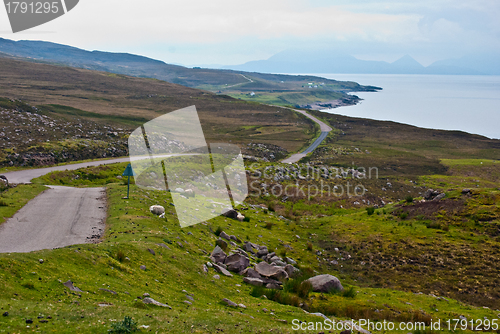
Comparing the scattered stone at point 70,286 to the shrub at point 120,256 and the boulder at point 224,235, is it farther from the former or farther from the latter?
the boulder at point 224,235

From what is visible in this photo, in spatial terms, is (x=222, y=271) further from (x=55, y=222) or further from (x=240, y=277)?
(x=55, y=222)

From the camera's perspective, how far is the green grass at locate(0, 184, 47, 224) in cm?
1841

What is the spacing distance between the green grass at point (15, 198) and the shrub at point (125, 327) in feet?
43.4

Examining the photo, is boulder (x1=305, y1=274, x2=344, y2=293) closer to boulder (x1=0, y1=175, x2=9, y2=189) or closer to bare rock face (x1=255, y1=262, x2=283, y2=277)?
bare rock face (x1=255, y1=262, x2=283, y2=277)

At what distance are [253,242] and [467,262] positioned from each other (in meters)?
15.9

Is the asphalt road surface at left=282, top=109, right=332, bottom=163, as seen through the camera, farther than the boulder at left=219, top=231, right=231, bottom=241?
Yes

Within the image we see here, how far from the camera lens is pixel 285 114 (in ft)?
511

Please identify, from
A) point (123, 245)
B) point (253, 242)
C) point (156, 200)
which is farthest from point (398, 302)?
point (156, 200)

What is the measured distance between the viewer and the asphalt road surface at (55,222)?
15.2 metres

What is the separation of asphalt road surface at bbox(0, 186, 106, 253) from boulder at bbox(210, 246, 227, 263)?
6.60 m

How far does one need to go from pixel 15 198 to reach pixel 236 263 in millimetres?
16149

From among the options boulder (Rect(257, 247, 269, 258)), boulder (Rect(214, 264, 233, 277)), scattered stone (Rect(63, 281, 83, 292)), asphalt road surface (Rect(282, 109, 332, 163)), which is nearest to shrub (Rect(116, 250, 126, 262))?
scattered stone (Rect(63, 281, 83, 292))

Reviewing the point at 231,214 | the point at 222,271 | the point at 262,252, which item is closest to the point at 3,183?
the point at 231,214

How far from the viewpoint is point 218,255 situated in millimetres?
19000
